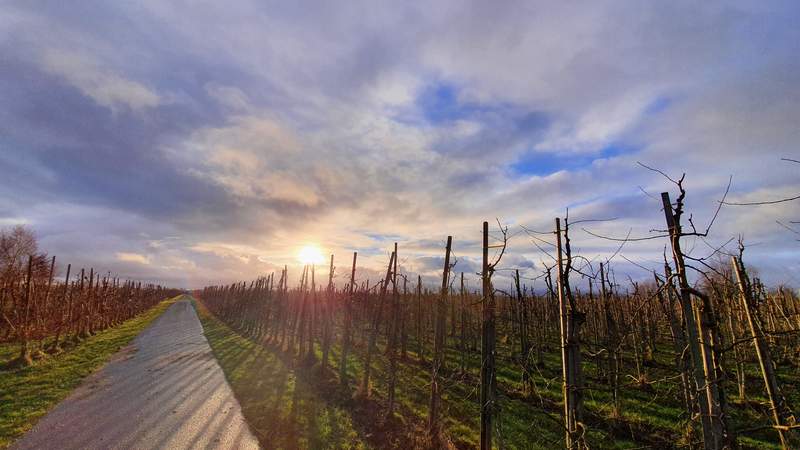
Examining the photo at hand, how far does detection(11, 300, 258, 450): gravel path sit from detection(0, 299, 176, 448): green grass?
14.0 inches

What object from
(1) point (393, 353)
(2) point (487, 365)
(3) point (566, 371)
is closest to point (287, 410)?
(1) point (393, 353)

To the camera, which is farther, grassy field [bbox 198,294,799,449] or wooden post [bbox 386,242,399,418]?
wooden post [bbox 386,242,399,418]

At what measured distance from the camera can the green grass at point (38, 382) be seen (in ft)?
29.0

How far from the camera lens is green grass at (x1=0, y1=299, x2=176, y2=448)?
348 inches

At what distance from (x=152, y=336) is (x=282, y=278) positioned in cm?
1019

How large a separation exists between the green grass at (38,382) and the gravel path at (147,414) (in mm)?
354

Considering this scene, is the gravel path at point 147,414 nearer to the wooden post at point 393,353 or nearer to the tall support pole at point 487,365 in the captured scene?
the wooden post at point 393,353

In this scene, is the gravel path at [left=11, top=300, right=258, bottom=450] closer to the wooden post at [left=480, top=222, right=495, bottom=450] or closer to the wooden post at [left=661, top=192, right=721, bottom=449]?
the wooden post at [left=480, top=222, right=495, bottom=450]

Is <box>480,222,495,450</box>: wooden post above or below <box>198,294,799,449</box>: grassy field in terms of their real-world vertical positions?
above

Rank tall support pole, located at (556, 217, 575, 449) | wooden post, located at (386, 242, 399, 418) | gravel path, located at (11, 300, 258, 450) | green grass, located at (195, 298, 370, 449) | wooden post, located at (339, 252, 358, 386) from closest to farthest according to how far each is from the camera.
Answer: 1. tall support pole, located at (556, 217, 575, 449)
2. gravel path, located at (11, 300, 258, 450)
3. green grass, located at (195, 298, 370, 449)
4. wooden post, located at (386, 242, 399, 418)
5. wooden post, located at (339, 252, 358, 386)

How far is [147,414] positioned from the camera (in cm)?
934

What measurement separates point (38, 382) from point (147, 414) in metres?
7.21

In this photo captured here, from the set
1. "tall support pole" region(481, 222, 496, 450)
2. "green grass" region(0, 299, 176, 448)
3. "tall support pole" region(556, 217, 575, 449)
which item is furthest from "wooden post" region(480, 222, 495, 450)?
"green grass" region(0, 299, 176, 448)

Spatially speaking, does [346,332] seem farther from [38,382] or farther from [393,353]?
[38,382]
